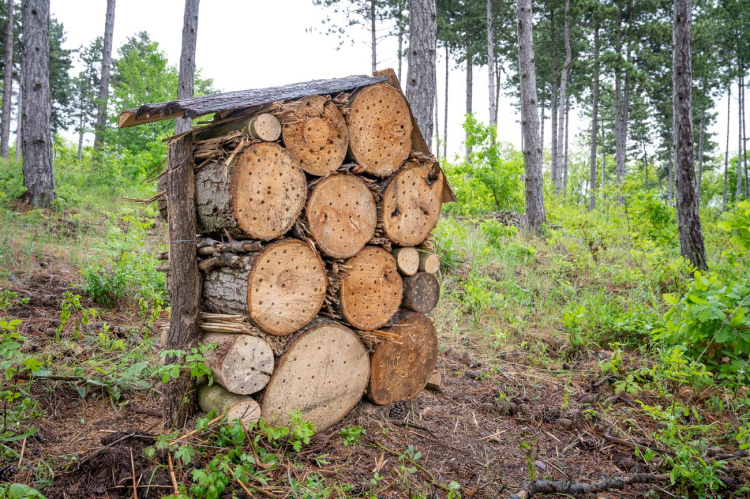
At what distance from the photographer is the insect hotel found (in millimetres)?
2455

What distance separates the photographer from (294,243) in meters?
2.61

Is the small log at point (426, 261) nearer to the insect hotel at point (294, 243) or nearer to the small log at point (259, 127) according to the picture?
the insect hotel at point (294, 243)

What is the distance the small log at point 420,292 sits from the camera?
3234 mm

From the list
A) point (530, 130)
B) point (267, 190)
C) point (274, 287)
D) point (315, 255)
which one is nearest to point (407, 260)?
point (315, 255)

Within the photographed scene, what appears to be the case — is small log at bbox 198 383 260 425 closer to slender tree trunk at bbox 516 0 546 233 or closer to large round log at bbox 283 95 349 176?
large round log at bbox 283 95 349 176

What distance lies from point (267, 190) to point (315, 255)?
487mm

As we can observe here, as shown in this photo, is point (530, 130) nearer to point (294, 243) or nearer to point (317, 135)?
point (317, 135)

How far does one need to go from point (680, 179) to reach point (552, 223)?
132 inches

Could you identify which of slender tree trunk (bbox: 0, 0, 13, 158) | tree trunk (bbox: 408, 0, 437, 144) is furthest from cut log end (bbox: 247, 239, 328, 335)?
slender tree trunk (bbox: 0, 0, 13, 158)

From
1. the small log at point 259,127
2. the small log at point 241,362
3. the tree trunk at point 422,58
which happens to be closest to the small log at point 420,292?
the small log at point 241,362

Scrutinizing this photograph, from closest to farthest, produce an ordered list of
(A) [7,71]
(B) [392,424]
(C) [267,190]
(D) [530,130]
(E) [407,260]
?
(C) [267,190], (B) [392,424], (E) [407,260], (D) [530,130], (A) [7,71]

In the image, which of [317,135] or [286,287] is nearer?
[286,287]

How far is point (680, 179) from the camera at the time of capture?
6.85 metres

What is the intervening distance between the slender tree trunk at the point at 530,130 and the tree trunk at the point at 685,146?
2603 millimetres
